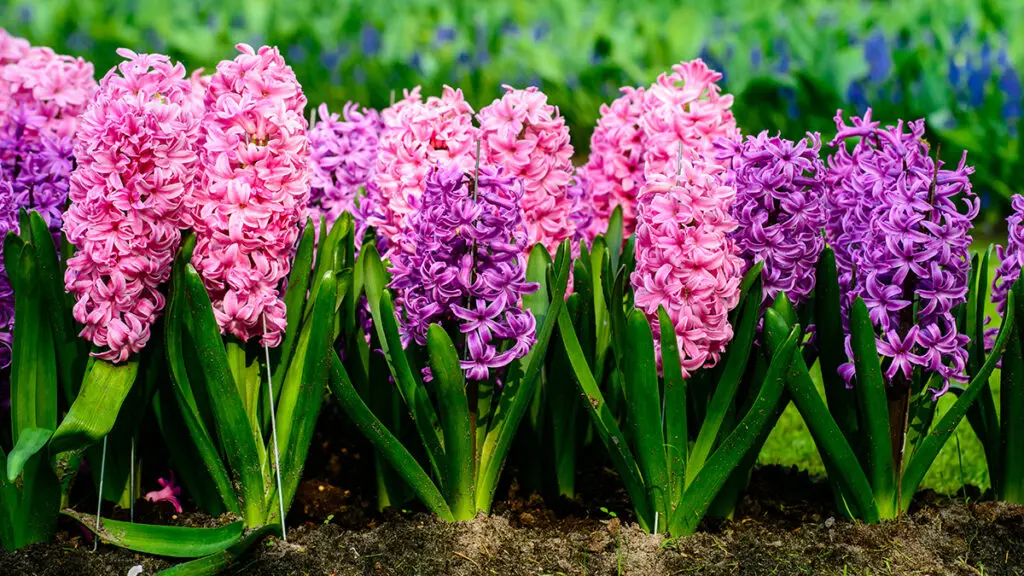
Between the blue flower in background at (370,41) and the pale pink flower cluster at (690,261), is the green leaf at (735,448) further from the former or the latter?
the blue flower in background at (370,41)

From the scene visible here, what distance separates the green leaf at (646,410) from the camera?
240cm

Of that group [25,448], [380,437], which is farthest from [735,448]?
[25,448]

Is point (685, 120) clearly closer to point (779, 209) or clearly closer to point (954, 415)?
point (779, 209)

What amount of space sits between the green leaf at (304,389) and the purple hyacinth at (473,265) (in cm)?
19

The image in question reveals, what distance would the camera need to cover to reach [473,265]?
2.45 meters

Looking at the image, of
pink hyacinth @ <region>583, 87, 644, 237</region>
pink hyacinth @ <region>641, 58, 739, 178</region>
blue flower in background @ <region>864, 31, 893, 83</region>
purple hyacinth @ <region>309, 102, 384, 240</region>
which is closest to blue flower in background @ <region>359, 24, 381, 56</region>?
blue flower in background @ <region>864, 31, 893, 83</region>

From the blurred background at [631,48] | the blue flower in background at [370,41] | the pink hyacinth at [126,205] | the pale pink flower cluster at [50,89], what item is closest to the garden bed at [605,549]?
the pink hyacinth at [126,205]

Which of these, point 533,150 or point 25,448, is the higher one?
point 533,150

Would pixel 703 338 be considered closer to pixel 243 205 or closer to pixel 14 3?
pixel 243 205

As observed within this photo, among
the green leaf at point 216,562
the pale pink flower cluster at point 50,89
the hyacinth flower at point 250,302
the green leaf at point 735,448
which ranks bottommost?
the green leaf at point 216,562

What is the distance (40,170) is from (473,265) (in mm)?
1175

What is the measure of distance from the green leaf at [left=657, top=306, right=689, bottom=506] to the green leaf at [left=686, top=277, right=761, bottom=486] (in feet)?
0.15

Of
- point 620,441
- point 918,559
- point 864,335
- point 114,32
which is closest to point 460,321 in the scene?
point 620,441

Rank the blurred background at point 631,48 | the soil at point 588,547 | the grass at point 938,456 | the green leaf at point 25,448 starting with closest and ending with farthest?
the green leaf at point 25,448, the soil at point 588,547, the grass at point 938,456, the blurred background at point 631,48
